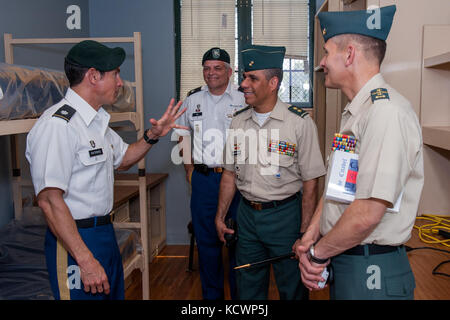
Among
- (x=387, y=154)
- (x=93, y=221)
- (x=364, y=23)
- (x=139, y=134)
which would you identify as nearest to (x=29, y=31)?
(x=139, y=134)

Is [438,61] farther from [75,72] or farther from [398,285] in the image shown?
[75,72]

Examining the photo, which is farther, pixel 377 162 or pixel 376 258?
pixel 376 258

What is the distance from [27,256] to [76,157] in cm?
111

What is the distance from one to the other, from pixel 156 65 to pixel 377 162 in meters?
3.33

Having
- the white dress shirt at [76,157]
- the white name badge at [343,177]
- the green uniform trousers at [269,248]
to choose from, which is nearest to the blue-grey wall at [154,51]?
the green uniform trousers at [269,248]

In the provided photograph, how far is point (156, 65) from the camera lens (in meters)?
4.05

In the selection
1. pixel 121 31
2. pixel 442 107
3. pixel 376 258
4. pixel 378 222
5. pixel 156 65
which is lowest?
pixel 376 258

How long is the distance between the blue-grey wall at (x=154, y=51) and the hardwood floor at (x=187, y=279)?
0.56m

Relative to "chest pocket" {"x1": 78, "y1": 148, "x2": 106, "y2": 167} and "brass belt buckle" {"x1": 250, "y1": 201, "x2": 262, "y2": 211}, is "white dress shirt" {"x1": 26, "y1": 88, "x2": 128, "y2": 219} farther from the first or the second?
"brass belt buckle" {"x1": 250, "y1": 201, "x2": 262, "y2": 211}

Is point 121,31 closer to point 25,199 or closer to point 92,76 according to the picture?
point 25,199

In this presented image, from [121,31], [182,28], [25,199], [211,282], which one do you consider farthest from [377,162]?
[121,31]

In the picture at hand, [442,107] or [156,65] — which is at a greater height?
[156,65]

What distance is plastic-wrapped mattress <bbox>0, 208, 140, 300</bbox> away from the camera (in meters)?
1.93

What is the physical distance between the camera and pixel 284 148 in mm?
2020
